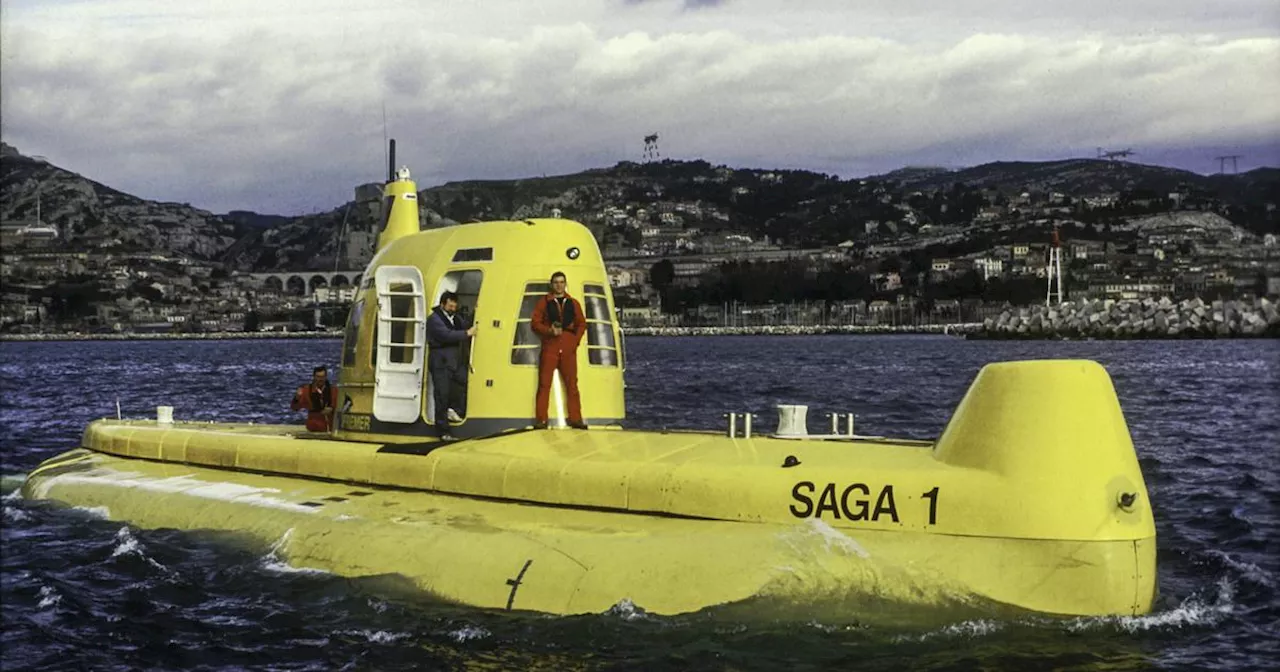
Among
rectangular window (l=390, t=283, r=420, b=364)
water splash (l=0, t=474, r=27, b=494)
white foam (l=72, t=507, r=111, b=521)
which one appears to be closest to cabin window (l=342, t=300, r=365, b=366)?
rectangular window (l=390, t=283, r=420, b=364)

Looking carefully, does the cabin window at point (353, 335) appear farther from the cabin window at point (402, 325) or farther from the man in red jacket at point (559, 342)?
the man in red jacket at point (559, 342)

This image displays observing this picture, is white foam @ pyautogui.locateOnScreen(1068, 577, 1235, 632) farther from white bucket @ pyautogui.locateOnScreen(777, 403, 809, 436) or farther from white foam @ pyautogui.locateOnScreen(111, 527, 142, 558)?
white foam @ pyautogui.locateOnScreen(111, 527, 142, 558)

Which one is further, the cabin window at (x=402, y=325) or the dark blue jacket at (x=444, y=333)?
the cabin window at (x=402, y=325)

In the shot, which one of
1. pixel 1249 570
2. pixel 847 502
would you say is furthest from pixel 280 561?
pixel 1249 570

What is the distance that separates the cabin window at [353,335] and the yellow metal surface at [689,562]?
109 inches

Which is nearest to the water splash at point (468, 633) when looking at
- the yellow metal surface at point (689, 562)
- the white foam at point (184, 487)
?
the yellow metal surface at point (689, 562)

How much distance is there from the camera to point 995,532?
35.2 feet

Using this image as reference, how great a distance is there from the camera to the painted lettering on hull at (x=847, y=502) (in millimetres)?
11172

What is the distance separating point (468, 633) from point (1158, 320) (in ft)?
429

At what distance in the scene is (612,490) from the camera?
1283cm

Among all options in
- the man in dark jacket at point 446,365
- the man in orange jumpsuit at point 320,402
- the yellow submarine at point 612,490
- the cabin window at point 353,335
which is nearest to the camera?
the yellow submarine at point 612,490

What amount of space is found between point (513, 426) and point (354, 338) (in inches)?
117

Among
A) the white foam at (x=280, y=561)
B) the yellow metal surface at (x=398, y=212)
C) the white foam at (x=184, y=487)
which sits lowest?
the white foam at (x=280, y=561)

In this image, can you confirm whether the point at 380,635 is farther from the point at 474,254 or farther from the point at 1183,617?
the point at 1183,617
